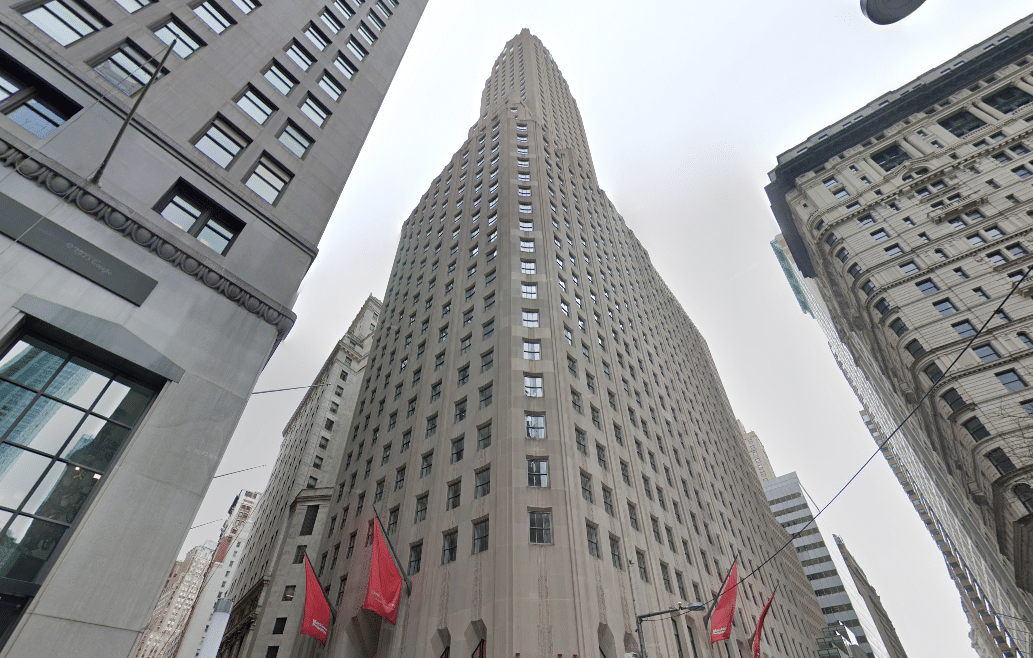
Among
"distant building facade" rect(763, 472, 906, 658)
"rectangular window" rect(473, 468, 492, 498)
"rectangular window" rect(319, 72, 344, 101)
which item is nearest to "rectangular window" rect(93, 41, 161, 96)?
"rectangular window" rect(319, 72, 344, 101)

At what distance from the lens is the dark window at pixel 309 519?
49438 mm

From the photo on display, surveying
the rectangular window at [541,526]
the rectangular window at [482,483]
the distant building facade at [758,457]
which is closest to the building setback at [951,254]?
the rectangular window at [541,526]

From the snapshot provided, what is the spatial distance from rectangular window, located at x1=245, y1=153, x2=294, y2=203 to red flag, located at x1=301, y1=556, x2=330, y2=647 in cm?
1944

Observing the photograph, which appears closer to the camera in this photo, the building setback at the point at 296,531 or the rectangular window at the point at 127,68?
the rectangular window at the point at 127,68

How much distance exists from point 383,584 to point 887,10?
4172 centimetres

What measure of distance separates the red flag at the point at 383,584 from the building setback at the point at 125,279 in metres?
12.5

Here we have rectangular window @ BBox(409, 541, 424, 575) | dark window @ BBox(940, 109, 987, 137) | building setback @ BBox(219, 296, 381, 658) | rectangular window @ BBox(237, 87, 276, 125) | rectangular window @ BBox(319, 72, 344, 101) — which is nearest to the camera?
rectangular window @ BBox(237, 87, 276, 125)

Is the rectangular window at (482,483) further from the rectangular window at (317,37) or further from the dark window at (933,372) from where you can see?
the dark window at (933,372)

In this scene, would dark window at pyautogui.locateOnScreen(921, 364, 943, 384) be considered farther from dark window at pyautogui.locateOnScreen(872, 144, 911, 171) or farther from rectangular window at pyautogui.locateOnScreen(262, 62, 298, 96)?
rectangular window at pyautogui.locateOnScreen(262, 62, 298, 96)

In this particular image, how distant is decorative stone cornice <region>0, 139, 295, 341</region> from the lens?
14.1 metres

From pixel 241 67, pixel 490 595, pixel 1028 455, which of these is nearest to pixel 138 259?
pixel 241 67

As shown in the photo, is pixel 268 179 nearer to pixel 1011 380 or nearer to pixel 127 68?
pixel 127 68

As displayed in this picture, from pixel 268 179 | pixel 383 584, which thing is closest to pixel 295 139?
pixel 268 179

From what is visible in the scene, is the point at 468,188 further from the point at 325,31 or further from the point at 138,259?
the point at 138,259
